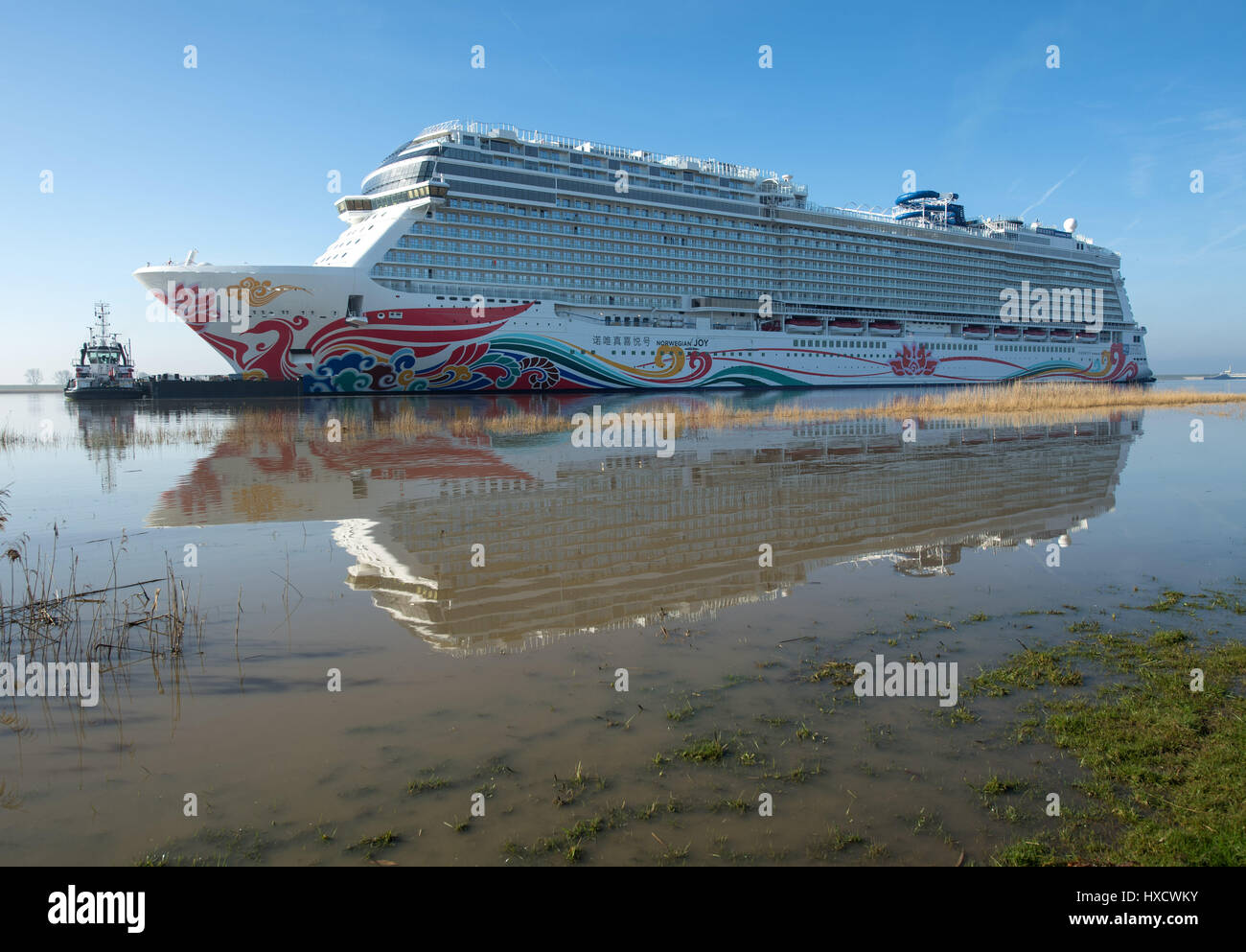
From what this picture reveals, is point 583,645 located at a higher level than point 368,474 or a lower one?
lower

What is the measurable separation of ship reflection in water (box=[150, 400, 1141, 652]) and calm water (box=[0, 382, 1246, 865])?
0.23 ft

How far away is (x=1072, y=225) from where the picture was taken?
80062 millimetres

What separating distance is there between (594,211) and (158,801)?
5049cm

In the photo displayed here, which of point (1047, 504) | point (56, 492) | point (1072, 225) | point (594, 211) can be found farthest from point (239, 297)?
Result: point (1072, 225)

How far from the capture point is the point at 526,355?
43750mm

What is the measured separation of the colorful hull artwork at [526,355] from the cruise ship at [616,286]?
11cm

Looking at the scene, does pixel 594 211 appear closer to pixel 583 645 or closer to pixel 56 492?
pixel 56 492
